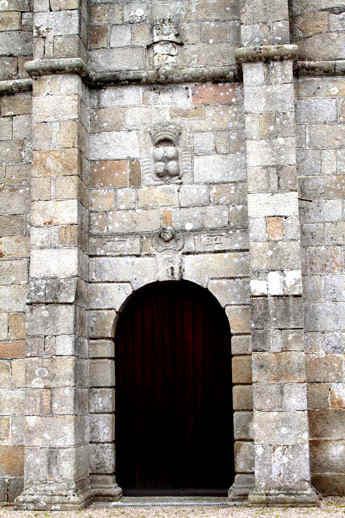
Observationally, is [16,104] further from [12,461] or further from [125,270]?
[12,461]

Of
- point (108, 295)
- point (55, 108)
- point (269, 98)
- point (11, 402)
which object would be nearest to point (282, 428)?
point (108, 295)

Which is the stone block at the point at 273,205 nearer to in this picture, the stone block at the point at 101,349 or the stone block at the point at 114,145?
the stone block at the point at 114,145

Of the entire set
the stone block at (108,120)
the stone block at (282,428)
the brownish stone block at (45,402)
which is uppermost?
the stone block at (108,120)

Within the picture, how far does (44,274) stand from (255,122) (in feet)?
8.88

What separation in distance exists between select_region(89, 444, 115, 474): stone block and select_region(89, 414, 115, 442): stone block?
72mm

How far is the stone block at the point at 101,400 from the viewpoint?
316 inches

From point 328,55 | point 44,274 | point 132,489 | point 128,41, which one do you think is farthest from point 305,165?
point 132,489

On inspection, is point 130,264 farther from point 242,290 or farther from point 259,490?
point 259,490

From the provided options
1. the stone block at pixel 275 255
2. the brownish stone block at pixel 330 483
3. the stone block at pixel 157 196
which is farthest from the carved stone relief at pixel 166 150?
the brownish stone block at pixel 330 483

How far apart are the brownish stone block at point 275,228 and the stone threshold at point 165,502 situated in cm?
267

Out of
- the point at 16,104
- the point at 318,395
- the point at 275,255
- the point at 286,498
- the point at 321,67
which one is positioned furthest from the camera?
the point at 16,104

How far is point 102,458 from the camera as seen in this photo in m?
7.95

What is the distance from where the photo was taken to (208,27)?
8.56 meters

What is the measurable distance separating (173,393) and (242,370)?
821 mm
